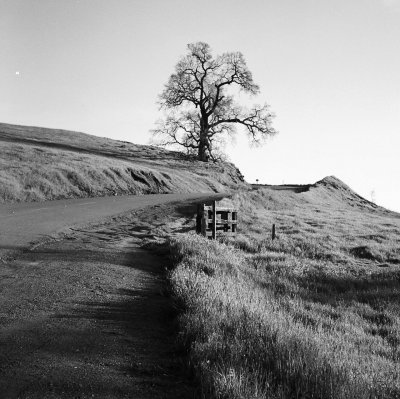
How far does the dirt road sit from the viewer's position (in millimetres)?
4434

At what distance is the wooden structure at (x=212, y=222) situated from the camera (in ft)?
57.5

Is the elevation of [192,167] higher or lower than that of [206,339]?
higher

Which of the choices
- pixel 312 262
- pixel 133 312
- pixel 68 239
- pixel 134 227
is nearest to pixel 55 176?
pixel 134 227

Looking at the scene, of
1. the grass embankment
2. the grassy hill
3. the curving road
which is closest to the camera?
the grass embankment

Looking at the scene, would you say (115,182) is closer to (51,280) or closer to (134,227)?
(134,227)

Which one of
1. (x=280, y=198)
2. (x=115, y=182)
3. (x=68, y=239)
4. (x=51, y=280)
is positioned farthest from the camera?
(x=280, y=198)

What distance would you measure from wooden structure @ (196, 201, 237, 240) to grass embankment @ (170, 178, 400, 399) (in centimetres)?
70

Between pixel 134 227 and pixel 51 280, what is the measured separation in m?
8.56

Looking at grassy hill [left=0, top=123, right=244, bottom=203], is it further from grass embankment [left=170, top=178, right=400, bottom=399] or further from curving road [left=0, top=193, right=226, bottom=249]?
grass embankment [left=170, top=178, right=400, bottom=399]

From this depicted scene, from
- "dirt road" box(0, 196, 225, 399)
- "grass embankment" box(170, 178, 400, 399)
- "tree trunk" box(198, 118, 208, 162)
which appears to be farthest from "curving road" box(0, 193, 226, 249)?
"tree trunk" box(198, 118, 208, 162)

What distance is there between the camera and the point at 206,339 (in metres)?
5.49

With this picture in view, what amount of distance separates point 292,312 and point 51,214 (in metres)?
12.4

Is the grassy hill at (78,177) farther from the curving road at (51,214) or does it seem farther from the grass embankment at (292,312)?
the grass embankment at (292,312)

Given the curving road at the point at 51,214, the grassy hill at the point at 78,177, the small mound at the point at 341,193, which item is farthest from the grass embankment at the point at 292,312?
the small mound at the point at 341,193
